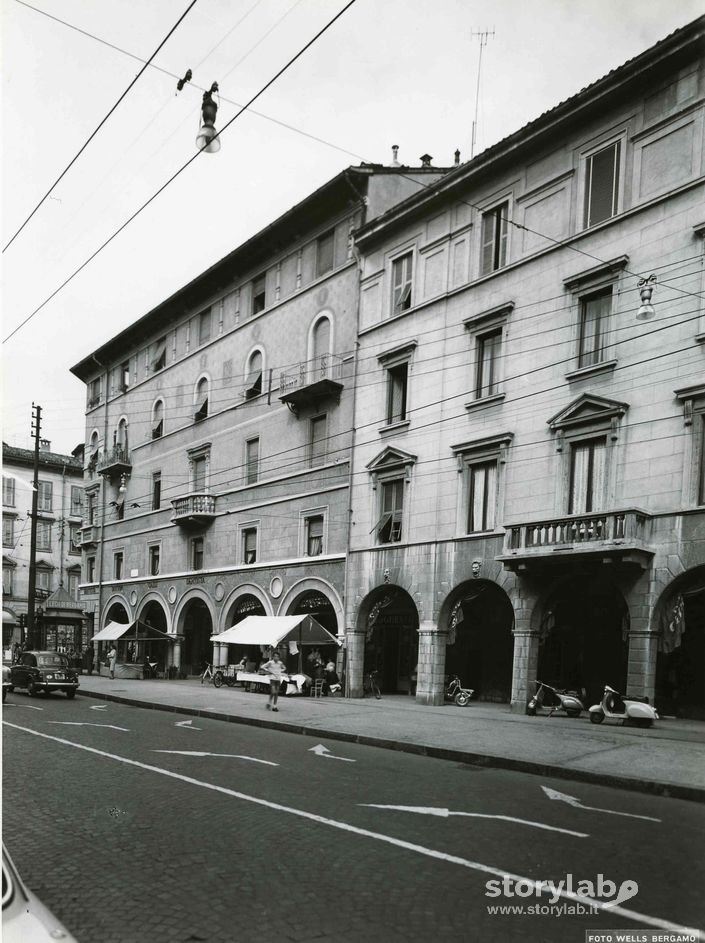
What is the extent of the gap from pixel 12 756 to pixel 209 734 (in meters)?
4.86

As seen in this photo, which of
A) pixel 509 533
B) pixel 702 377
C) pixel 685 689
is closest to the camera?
pixel 702 377

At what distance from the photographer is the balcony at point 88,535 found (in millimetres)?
45719

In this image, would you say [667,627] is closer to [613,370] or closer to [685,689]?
[685,689]

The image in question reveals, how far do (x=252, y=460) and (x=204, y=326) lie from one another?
8.09 m

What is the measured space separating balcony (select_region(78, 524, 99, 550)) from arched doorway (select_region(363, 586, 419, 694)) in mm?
23622

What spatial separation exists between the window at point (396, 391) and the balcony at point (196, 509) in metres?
11.7

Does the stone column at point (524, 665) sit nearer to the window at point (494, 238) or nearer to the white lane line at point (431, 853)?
the window at point (494, 238)

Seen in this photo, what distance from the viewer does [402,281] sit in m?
26.5

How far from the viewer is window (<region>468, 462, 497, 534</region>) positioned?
885 inches

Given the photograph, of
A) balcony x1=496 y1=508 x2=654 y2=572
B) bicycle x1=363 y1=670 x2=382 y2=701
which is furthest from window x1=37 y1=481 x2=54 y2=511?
balcony x1=496 y1=508 x2=654 y2=572

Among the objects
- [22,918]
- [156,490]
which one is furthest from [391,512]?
[22,918]

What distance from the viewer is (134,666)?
1431 inches

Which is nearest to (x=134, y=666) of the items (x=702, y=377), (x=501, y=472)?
(x=501, y=472)

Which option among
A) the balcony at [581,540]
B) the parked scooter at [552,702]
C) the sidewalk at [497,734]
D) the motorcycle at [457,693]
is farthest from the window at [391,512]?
the parked scooter at [552,702]
